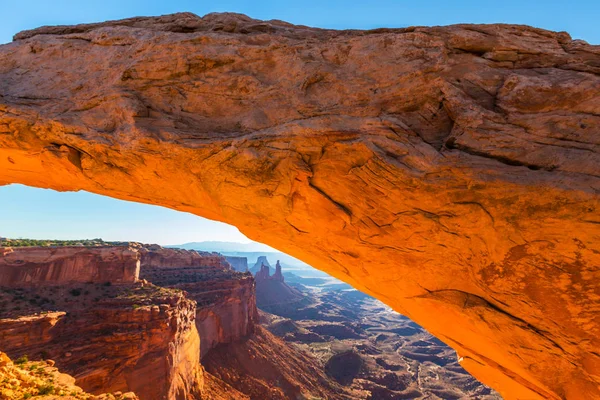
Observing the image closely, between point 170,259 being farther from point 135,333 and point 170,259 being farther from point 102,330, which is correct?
point 135,333

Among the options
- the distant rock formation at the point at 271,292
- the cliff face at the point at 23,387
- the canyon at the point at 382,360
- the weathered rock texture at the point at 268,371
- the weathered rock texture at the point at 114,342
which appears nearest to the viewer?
the cliff face at the point at 23,387

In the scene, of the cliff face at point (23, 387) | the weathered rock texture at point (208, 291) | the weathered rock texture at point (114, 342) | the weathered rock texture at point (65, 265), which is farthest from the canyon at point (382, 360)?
the cliff face at point (23, 387)

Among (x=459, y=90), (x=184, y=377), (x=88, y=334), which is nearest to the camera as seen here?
(x=459, y=90)

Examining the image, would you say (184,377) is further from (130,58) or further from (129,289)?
(130,58)

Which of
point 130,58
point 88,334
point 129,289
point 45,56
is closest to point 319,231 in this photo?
point 130,58

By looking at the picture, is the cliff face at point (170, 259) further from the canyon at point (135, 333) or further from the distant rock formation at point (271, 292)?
the distant rock formation at point (271, 292)

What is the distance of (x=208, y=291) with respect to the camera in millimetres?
48500

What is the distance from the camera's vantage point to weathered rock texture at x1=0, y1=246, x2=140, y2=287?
104ft

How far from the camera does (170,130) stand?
777 cm

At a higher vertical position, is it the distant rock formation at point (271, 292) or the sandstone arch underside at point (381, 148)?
the sandstone arch underside at point (381, 148)

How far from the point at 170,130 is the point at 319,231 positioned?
187 inches

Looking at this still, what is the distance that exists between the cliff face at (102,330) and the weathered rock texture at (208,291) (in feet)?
28.6

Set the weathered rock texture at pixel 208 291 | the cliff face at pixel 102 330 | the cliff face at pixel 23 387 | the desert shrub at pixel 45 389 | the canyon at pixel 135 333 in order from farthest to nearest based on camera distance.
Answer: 1. the weathered rock texture at pixel 208 291
2. the canyon at pixel 135 333
3. the cliff face at pixel 102 330
4. the desert shrub at pixel 45 389
5. the cliff face at pixel 23 387

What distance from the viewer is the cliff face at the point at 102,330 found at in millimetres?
23344
